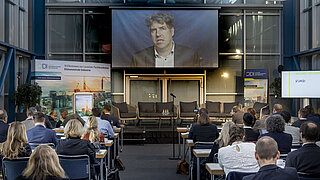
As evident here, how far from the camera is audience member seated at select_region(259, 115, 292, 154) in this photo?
461 centimetres

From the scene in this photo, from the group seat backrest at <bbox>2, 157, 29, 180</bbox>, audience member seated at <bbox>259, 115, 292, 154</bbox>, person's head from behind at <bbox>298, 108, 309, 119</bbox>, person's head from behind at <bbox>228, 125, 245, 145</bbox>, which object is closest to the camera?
seat backrest at <bbox>2, 157, 29, 180</bbox>

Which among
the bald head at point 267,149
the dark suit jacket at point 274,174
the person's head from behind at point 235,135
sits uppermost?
the bald head at point 267,149

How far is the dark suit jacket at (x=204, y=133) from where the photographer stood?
6.11 m

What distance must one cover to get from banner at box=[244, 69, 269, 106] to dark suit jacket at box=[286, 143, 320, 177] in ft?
32.7

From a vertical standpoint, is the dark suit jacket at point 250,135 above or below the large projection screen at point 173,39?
below

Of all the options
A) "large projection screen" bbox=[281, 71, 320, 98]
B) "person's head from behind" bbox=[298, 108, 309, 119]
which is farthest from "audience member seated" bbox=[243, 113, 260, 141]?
"large projection screen" bbox=[281, 71, 320, 98]

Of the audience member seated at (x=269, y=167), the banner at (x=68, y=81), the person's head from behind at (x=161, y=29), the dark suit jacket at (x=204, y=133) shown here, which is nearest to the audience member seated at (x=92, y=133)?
the dark suit jacket at (x=204, y=133)

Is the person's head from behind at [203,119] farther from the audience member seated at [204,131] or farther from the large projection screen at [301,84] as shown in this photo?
the large projection screen at [301,84]

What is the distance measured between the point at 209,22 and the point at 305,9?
3745mm

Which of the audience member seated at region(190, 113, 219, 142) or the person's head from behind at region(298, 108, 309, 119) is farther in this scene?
the person's head from behind at region(298, 108, 309, 119)

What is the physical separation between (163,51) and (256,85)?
3.67m

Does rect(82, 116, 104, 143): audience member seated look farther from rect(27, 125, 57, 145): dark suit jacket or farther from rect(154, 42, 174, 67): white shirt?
rect(154, 42, 174, 67): white shirt

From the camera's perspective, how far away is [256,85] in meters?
13.3

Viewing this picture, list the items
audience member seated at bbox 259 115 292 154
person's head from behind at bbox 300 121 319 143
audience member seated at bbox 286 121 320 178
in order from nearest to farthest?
audience member seated at bbox 286 121 320 178 < person's head from behind at bbox 300 121 319 143 < audience member seated at bbox 259 115 292 154
